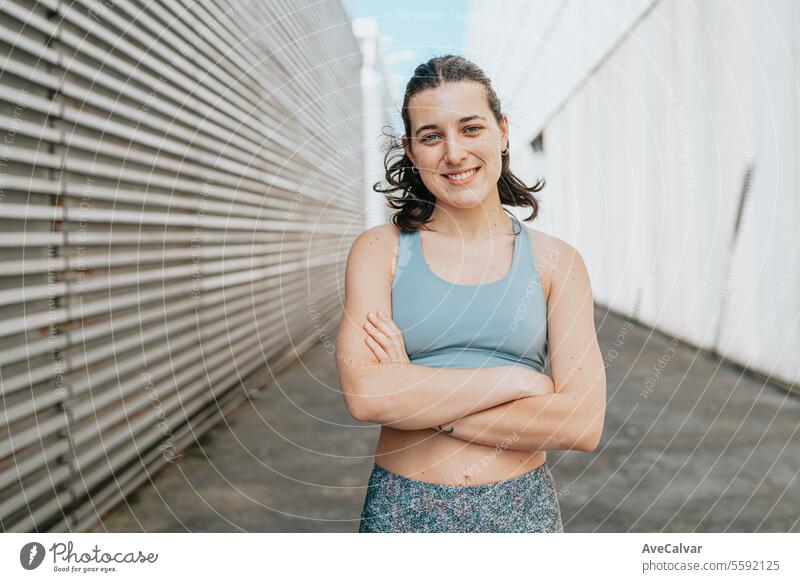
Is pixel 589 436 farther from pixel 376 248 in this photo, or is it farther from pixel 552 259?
pixel 376 248

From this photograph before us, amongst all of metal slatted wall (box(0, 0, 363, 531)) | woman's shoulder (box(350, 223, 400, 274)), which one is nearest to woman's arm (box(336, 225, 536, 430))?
woman's shoulder (box(350, 223, 400, 274))

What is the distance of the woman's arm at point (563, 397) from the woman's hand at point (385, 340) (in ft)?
0.44

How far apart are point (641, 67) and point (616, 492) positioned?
15.3 feet

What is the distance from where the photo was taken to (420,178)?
4.48 feet

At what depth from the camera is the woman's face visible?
4.04ft

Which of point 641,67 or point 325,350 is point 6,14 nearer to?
point 325,350

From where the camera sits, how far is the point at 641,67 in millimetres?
6844

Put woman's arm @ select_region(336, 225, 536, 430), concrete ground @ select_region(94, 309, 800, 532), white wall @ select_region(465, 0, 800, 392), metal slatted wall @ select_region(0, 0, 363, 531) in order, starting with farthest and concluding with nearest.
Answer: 1. white wall @ select_region(465, 0, 800, 392)
2. concrete ground @ select_region(94, 309, 800, 532)
3. metal slatted wall @ select_region(0, 0, 363, 531)
4. woman's arm @ select_region(336, 225, 536, 430)

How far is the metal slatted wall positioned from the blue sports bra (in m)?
1.44

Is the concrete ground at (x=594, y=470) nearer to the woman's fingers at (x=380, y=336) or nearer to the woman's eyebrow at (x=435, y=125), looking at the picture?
the woman's fingers at (x=380, y=336)

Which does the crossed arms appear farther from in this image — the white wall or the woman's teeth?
the white wall

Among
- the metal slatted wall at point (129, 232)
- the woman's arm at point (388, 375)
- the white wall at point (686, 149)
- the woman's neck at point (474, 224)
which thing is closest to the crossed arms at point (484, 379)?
the woman's arm at point (388, 375)

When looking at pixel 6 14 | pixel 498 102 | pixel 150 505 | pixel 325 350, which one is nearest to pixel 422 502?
pixel 498 102

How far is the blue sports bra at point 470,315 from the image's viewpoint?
4.03 ft
